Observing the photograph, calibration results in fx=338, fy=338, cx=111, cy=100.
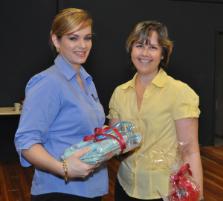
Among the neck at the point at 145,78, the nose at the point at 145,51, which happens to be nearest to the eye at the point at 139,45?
the nose at the point at 145,51

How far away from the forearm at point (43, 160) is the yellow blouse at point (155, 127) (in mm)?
501

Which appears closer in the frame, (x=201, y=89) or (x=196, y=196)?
(x=196, y=196)

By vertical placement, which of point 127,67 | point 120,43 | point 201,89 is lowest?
point 201,89

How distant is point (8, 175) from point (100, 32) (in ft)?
8.53

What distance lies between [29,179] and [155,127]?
10.4 ft

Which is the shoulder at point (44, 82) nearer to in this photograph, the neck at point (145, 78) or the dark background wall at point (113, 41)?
the neck at point (145, 78)

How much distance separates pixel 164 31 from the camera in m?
1.68

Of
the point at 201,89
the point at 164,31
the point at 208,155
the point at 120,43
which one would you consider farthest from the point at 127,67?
the point at 164,31

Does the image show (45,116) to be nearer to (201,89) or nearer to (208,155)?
(208,155)

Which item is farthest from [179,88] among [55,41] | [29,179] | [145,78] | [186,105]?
[29,179]

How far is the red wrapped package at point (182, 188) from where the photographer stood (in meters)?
1.16

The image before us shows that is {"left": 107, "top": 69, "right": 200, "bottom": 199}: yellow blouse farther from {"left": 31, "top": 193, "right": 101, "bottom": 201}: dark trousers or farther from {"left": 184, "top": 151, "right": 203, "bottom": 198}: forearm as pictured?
{"left": 31, "top": 193, "right": 101, "bottom": 201}: dark trousers

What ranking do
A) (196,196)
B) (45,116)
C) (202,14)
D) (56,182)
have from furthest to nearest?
(202,14)
(56,182)
(45,116)
(196,196)

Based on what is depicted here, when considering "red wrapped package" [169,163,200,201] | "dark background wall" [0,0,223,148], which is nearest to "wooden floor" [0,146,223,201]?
"dark background wall" [0,0,223,148]
